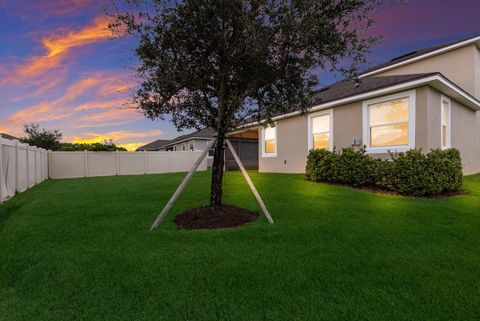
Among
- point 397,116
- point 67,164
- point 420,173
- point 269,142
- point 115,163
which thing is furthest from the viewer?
point 115,163

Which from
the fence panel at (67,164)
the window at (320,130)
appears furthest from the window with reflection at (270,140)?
the fence panel at (67,164)

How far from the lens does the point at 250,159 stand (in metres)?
23.7

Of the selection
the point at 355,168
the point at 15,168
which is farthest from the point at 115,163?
the point at 355,168

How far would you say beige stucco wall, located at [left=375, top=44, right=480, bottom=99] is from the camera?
44.3 ft

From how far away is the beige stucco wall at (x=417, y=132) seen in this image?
866cm

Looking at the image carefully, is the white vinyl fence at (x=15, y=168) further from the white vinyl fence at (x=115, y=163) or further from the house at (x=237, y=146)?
the house at (x=237, y=146)

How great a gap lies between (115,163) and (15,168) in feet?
35.9

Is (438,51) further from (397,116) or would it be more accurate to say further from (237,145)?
(237,145)

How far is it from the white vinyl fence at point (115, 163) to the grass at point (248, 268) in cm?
1374

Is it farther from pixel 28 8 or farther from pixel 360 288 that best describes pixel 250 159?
pixel 360 288

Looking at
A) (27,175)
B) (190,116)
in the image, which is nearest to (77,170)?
(27,175)

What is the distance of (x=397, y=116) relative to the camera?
942cm

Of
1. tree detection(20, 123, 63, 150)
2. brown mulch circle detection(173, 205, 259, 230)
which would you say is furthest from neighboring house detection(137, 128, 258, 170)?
tree detection(20, 123, 63, 150)

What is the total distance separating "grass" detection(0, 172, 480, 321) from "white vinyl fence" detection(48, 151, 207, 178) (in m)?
13.7
